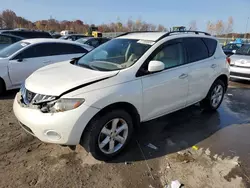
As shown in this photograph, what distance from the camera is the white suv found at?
2701 millimetres

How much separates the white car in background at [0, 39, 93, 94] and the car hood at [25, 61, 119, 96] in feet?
9.01

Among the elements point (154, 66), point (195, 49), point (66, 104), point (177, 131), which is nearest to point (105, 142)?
point (66, 104)

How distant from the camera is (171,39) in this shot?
3.82m

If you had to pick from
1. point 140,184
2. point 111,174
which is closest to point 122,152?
point 111,174

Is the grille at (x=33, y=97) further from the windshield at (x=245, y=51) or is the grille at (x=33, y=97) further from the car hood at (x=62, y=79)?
the windshield at (x=245, y=51)

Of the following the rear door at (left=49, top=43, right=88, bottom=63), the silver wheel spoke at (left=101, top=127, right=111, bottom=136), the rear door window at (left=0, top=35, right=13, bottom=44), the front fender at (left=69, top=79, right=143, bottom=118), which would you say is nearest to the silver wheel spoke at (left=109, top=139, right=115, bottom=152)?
the silver wheel spoke at (left=101, top=127, right=111, bottom=136)

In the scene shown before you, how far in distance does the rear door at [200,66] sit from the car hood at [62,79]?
171cm

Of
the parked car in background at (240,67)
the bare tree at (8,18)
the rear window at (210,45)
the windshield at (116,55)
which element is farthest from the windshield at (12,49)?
the bare tree at (8,18)

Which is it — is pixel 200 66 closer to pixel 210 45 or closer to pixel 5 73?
pixel 210 45

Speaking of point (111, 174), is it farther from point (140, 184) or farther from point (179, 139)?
point (179, 139)

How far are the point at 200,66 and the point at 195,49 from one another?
1.18 feet

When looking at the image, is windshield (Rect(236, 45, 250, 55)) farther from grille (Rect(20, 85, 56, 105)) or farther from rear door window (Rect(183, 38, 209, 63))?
grille (Rect(20, 85, 56, 105))

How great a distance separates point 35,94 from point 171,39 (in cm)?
238

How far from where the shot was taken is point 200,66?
4223mm
